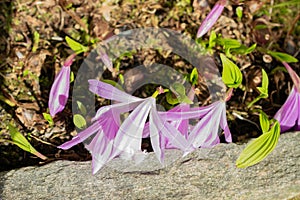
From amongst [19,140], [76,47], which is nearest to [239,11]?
[76,47]

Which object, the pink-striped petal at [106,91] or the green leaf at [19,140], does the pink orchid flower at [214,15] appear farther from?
the green leaf at [19,140]

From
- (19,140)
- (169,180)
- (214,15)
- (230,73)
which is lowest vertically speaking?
(169,180)

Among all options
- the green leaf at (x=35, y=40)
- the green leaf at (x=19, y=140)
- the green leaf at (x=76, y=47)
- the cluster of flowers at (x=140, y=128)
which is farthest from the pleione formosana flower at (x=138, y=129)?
the green leaf at (x=35, y=40)

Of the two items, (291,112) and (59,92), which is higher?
(59,92)

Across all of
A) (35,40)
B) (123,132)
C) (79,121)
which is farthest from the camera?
(35,40)

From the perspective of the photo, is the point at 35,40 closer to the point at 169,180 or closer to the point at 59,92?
the point at 59,92

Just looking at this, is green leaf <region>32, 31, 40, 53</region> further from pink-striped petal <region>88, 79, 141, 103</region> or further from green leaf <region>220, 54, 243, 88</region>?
green leaf <region>220, 54, 243, 88</region>

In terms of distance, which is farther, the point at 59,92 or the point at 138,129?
the point at 59,92
